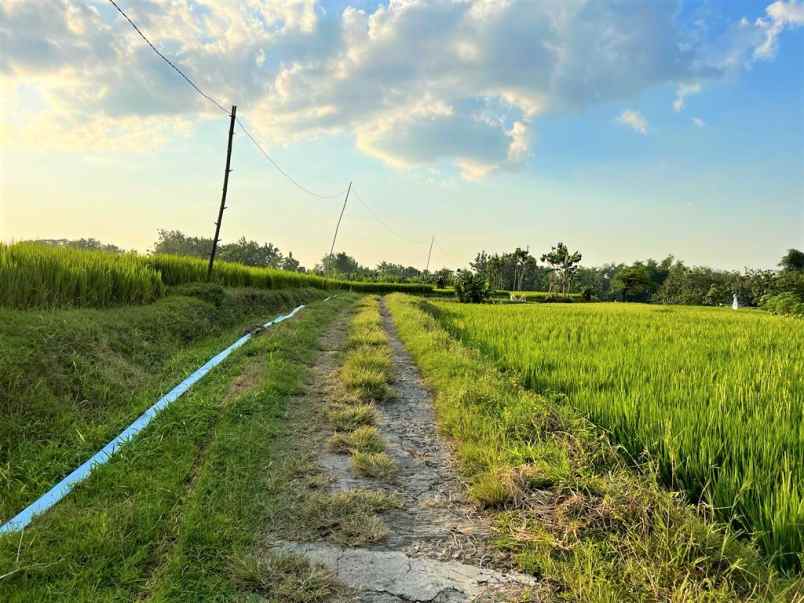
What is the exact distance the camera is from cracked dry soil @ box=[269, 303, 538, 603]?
188cm

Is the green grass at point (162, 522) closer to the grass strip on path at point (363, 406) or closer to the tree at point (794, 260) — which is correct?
the grass strip on path at point (363, 406)

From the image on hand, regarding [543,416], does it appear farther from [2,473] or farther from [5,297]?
[5,297]

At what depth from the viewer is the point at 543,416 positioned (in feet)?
11.7

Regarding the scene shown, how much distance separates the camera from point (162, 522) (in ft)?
7.52

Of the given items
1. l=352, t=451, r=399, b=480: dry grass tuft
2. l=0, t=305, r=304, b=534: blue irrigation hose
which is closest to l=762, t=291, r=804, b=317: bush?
l=352, t=451, r=399, b=480: dry grass tuft

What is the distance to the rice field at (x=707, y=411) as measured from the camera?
2.19 m

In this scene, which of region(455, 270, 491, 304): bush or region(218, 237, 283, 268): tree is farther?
region(218, 237, 283, 268): tree

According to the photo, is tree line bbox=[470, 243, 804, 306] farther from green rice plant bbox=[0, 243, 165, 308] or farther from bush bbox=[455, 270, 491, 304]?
green rice plant bbox=[0, 243, 165, 308]

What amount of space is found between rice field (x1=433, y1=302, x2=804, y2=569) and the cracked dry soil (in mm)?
1055

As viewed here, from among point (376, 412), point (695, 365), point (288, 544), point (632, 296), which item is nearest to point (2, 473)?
point (288, 544)

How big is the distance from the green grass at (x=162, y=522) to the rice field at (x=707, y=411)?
224 centimetres

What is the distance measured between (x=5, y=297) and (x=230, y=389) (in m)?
3.26

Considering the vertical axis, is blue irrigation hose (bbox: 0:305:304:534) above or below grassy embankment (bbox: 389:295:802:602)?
below

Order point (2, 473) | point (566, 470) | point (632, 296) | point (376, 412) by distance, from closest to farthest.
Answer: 1. point (566, 470)
2. point (2, 473)
3. point (376, 412)
4. point (632, 296)
